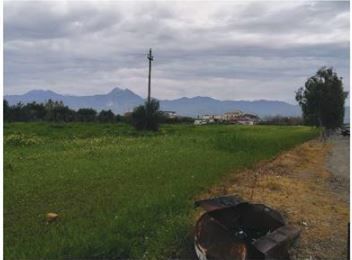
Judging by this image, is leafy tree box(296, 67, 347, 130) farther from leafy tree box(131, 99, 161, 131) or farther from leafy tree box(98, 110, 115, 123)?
leafy tree box(98, 110, 115, 123)

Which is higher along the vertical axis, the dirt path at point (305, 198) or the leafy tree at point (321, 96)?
the leafy tree at point (321, 96)

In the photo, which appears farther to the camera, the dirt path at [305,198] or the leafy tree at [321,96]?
the leafy tree at [321,96]

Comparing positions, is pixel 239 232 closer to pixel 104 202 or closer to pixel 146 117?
pixel 104 202

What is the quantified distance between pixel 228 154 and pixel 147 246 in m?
12.1

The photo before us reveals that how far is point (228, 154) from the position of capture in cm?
1864

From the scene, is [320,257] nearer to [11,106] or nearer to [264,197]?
[264,197]

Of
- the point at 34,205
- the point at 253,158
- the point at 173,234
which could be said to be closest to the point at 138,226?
the point at 173,234

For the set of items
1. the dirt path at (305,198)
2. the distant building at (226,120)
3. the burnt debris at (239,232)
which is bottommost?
the dirt path at (305,198)

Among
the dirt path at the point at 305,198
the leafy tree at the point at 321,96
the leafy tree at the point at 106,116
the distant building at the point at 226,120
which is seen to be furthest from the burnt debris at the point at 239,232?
the distant building at the point at 226,120

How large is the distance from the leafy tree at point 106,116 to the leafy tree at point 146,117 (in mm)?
16747

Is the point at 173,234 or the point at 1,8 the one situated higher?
the point at 1,8

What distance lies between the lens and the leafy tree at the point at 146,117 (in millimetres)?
40188

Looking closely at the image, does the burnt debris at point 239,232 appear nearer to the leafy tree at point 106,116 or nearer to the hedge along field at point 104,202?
the hedge along field at point 104,202

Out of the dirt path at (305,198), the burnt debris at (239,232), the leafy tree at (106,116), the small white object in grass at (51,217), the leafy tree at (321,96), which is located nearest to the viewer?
the burnt debris at (239,232)
